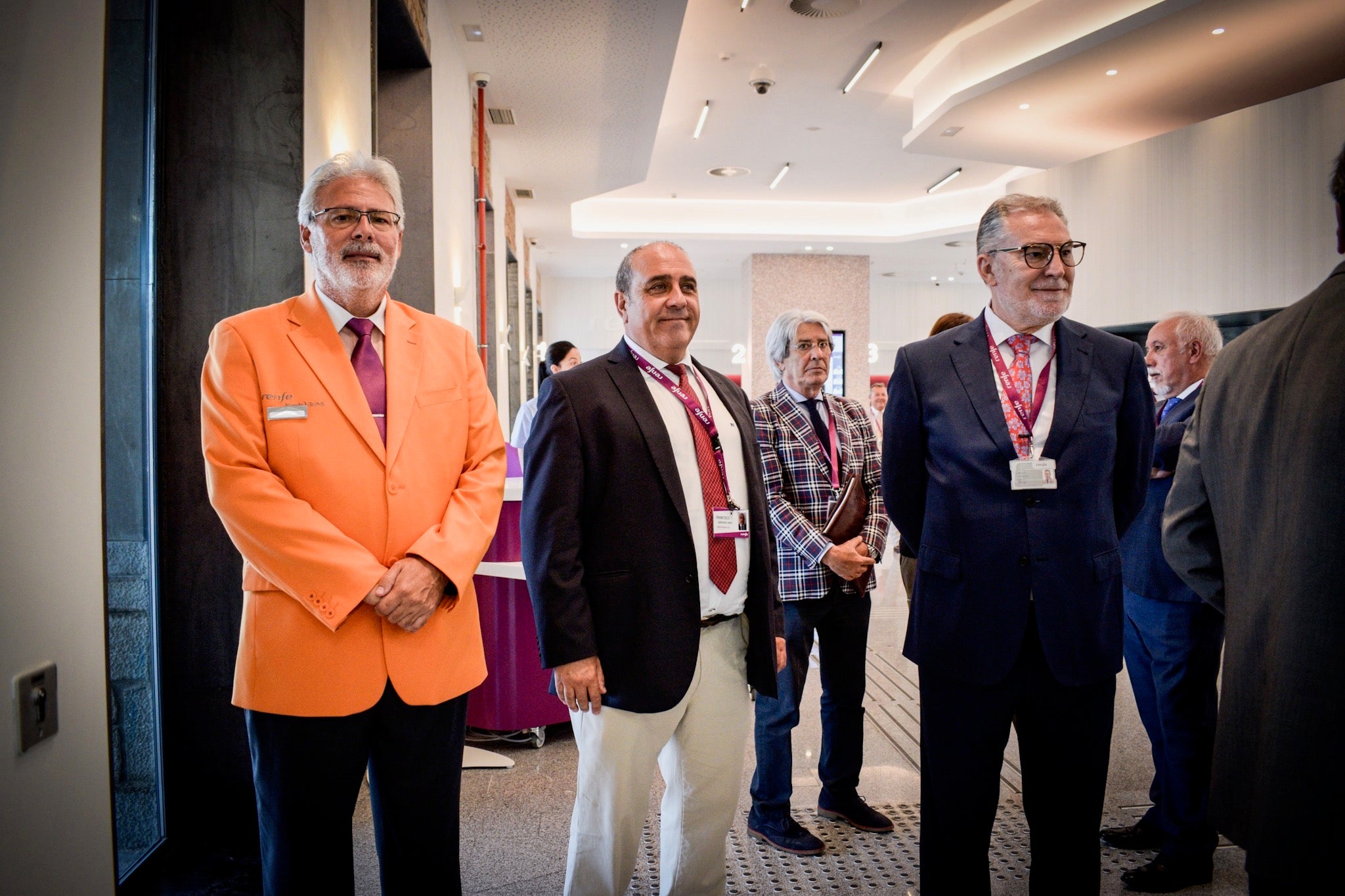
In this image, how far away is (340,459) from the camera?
162cm

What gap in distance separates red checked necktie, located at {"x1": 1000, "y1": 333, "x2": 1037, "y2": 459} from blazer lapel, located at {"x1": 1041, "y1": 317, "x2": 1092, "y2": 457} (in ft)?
0.16

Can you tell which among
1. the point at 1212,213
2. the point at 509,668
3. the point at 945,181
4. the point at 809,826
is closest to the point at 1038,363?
the point at 809,826

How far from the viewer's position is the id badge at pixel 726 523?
6.15 ft

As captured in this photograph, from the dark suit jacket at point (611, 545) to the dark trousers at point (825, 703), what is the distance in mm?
924

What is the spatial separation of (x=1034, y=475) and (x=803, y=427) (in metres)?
1.02

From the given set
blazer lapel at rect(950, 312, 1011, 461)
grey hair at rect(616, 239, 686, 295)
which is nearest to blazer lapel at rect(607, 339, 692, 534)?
grey hair at rect(616, 239, 686, 295)

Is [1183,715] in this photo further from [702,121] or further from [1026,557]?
[702,121]

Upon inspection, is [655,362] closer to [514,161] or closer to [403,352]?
[403,352]

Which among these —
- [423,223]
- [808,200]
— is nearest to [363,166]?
[423,223]

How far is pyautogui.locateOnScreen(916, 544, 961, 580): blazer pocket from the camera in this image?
1922 mm

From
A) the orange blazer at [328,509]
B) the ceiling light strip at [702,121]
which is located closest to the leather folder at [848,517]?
the orange blazer at [328,509]

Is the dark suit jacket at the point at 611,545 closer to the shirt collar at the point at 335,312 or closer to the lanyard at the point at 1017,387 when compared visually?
the shirt collar at the point at 335,312

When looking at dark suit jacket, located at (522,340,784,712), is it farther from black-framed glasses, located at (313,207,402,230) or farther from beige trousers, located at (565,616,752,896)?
black-framed glasses, located at (313,207,402,230)

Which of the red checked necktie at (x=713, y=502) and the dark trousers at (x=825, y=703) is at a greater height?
the red checked necktie at (x=713, y=502)
